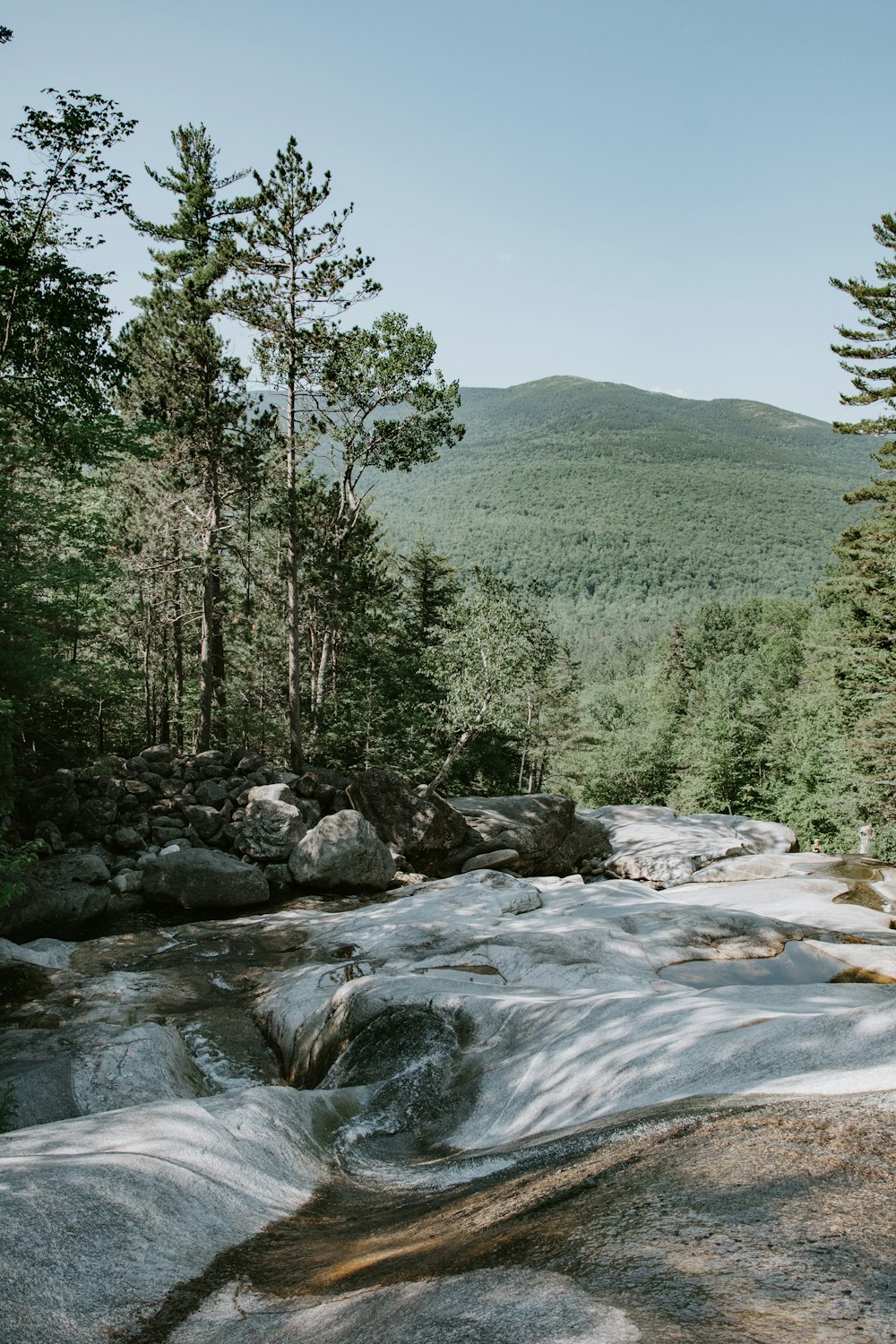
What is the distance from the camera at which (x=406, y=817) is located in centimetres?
1889

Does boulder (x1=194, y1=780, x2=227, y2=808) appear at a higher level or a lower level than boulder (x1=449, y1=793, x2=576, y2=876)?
higher

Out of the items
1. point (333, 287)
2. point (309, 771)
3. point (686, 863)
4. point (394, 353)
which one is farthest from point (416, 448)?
point (686, 863)

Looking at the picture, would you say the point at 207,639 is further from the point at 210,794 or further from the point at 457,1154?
the point at 457,1154

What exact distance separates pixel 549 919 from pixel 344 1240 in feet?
28.6

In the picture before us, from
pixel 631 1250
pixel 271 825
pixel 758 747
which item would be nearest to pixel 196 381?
pixel 271 825

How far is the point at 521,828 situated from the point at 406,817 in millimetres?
3773

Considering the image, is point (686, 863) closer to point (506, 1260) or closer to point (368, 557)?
point (368, 557)

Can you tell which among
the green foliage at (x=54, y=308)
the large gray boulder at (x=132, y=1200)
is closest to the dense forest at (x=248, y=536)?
the green foliage at (x=54, y=308)

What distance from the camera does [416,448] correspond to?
23250 mm

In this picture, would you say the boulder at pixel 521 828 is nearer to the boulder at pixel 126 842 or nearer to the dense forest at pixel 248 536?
the dense forest at pixel 248 536

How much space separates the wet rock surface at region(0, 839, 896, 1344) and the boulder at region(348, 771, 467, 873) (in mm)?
8857

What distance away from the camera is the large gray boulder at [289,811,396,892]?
15867 millimetres

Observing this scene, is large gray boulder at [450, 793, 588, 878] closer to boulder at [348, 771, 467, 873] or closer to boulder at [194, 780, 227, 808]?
boulder at [348, 771, 467, 873]

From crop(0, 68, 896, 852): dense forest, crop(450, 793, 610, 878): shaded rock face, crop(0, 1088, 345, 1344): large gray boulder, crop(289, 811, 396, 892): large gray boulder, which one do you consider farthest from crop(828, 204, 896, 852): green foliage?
crop(0, 1088, 345, 1344): large gray boulder
